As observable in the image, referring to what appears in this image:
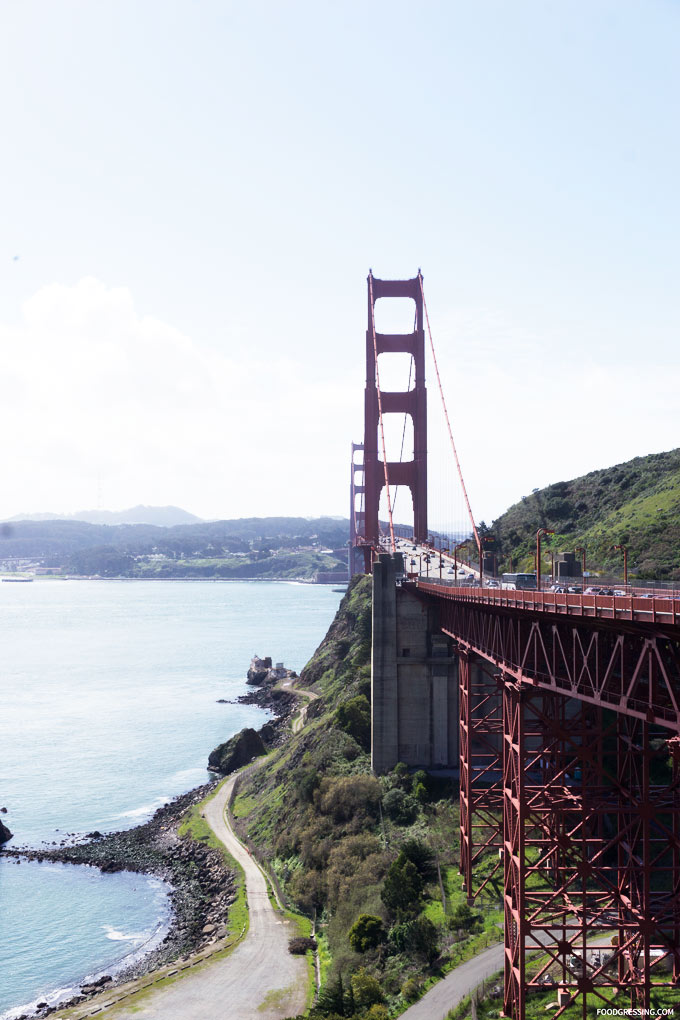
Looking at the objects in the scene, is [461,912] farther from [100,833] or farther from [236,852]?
[100,833]

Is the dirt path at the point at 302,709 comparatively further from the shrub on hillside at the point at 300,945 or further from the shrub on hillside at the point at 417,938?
the shrub on hillside at the point at 417,938

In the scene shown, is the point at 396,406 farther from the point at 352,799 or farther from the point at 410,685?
the point at 352,799

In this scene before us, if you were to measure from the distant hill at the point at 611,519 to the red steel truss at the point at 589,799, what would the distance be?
2210 centimetres

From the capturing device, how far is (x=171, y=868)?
163 ft

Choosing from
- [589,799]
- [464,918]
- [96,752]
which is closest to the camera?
[589,799]

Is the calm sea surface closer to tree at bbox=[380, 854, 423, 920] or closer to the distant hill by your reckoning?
tree at bbox=[380, 854, 423, 920]

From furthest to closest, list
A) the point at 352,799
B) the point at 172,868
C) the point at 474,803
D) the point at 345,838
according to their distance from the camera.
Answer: the point at 172,868, the point at 352,799, the point at 345,838, the point at 474,803

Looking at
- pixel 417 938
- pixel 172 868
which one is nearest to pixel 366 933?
pixel 417 938

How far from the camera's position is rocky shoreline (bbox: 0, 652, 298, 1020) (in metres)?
38.2

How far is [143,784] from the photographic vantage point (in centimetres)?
6769

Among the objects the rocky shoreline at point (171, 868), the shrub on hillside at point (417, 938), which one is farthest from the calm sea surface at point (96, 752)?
the shrub on hillside at point (417, 938)

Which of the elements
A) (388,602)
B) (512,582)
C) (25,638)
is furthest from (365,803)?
(25,638)

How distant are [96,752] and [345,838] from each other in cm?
4117

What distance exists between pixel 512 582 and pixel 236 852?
2571cm
